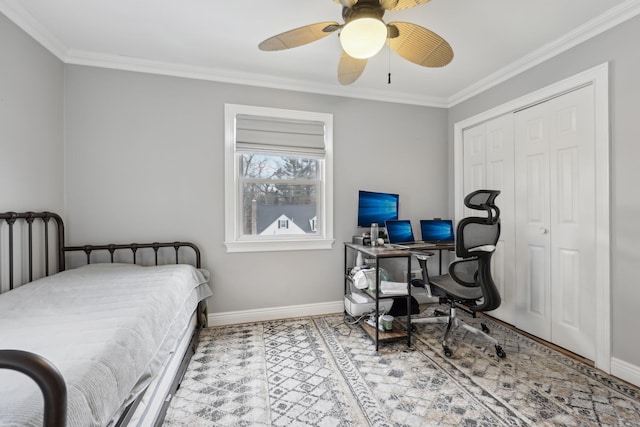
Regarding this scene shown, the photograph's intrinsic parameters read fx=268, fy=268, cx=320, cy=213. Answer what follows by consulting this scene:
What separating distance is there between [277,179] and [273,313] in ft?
4.65

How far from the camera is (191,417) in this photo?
151 centimetres

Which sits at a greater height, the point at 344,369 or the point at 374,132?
the point at 374,132

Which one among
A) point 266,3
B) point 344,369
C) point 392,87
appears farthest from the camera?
point 392,87

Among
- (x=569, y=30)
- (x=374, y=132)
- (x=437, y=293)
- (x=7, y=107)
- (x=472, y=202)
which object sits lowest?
(x=437, y=293)

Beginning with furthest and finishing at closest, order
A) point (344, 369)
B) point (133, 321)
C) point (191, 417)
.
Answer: point (344, 369), point (191, 417), point (133, 321)

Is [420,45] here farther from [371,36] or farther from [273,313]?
[273,313]

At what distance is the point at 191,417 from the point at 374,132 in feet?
9.78

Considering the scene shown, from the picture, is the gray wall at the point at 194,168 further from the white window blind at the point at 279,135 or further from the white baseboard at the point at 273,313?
the white window blind at the point at 279,135

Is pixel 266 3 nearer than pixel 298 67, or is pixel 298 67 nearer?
pixel 266 3

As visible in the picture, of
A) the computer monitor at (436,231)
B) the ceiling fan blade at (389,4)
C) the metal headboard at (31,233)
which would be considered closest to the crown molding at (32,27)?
A: the metal headboard at (31,233)

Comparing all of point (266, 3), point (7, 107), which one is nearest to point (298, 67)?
point (266, 3)

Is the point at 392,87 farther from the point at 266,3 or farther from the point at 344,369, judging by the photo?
the point at 344,369

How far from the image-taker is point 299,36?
1.56m

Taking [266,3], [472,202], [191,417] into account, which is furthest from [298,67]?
[191,417]
